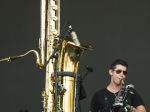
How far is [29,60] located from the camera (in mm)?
8570

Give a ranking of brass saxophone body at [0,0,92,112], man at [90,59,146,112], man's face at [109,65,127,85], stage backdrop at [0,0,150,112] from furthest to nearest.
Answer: stage backdrop at [0,0,150,112] → man's face at [109,65,127,85] → man at [90,59,146,112] → brass saxophone body at [0,0,92,112]

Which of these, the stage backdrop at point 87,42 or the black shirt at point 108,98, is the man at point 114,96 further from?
the stage backdrop at point 87,42

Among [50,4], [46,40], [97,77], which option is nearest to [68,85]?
[46,40]

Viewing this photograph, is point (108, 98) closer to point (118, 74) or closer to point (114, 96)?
point (114, 96)

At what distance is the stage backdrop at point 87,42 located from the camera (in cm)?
852

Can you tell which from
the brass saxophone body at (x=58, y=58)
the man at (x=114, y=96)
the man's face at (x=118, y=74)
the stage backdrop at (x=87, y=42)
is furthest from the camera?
the stage backdrop at (x=87, y=42)

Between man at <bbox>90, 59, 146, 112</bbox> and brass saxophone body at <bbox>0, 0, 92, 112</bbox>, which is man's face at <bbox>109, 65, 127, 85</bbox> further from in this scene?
brass saxophone body at <bbox>0, 0, 92, 112</bbox>

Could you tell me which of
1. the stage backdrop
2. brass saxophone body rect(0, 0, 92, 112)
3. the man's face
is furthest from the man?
the stage backdrop

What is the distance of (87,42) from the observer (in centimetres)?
859

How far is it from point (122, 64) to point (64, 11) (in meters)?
2.45

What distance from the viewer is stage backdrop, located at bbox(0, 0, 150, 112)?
852 centimetres

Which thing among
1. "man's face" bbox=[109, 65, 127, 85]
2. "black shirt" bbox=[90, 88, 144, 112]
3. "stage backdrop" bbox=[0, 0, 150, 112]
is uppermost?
"stage backdrop" bbox=[0, 0, 150, 112]

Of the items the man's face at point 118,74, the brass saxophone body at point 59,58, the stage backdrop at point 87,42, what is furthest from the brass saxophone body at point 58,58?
the stage backdrop at point 87,42

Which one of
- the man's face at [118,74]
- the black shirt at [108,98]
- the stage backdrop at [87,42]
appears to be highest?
the stage backdrop at [87,42]
